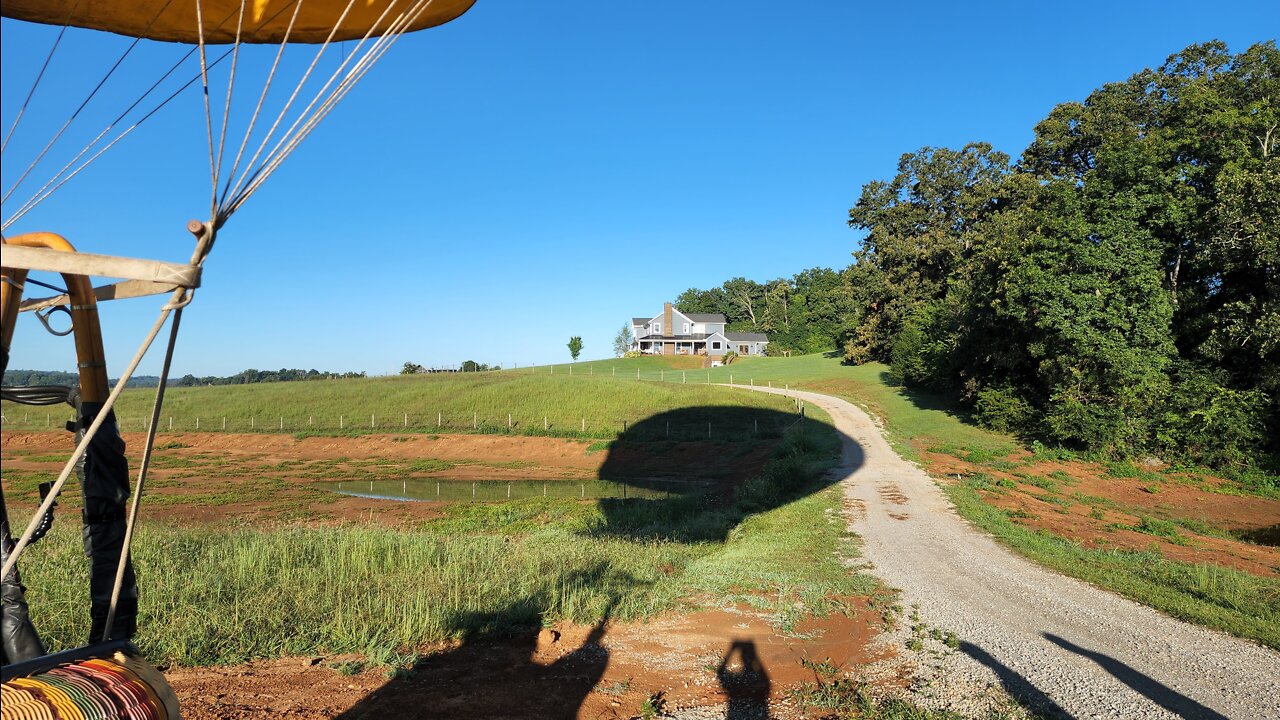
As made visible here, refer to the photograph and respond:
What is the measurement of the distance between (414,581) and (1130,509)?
1836cm

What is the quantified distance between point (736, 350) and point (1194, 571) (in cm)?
8920

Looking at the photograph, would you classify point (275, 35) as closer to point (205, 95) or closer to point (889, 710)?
point (205, 95)

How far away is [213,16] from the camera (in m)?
4.07

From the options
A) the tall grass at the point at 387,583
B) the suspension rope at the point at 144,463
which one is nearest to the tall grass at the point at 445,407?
the tall grass at the point at 387,583

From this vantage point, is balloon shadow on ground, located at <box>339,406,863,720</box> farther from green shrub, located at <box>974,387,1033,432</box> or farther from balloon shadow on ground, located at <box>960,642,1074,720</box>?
green shrub, located at <box>974,387,1033,432</box>

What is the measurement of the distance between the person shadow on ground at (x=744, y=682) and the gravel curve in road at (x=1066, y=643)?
191 cm

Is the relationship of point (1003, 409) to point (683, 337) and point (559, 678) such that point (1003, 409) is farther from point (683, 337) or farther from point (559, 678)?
point (683, 337)

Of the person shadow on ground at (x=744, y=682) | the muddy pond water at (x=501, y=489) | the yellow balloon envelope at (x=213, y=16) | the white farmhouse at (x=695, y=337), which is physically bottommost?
the muddy pond water at (x=501, y=489)

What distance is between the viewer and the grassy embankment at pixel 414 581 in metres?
6.47

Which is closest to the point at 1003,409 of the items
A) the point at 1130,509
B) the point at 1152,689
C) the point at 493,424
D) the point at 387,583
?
the point at 1130,509

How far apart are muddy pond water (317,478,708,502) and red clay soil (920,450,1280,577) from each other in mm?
10432

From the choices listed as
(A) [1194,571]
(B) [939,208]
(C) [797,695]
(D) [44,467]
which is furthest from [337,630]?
(B) [939,208]

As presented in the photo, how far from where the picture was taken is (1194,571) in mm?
10289

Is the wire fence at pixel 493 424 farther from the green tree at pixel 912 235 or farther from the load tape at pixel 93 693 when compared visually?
the load tape at pixel 93 693
